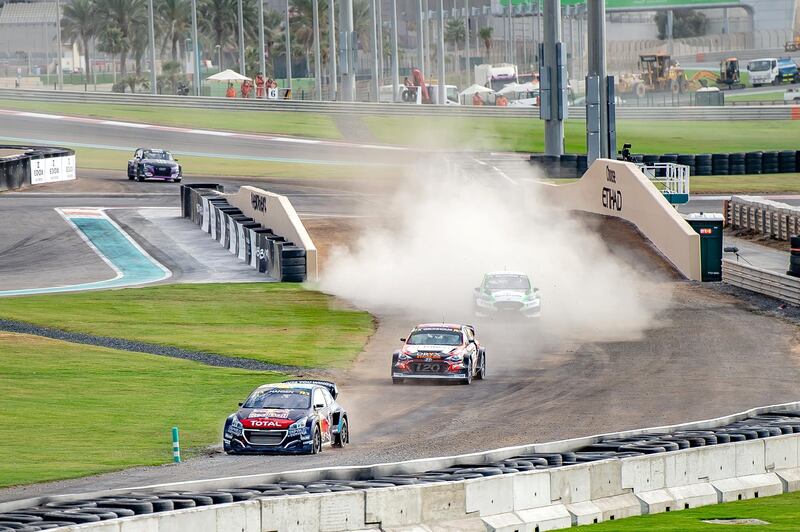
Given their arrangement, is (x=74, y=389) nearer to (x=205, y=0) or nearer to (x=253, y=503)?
(x=253, y=503)

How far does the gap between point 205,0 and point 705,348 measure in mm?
125780

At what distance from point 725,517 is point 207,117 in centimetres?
8461

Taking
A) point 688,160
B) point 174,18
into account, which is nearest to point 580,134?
point 688,160

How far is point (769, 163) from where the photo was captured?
71062 mm

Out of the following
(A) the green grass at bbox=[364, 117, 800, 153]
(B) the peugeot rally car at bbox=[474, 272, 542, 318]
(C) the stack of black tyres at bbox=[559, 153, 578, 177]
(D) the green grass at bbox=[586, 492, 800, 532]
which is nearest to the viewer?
(D) the green grass at bbox=[586, 492, 800, 532]

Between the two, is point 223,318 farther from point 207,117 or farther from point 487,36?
point 487,36

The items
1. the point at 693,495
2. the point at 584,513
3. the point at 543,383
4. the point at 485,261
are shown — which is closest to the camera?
the point at 584,513

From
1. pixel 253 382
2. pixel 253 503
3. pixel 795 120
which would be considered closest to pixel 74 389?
pixel 253 382

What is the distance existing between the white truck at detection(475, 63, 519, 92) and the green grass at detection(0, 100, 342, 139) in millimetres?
42271

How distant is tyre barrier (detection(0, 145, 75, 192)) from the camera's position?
66000 mm

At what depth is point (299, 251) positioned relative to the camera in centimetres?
4375

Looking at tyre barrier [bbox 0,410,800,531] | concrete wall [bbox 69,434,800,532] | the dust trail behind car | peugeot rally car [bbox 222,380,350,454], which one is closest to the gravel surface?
peugeot rally car [bbox 222,380,350,454]

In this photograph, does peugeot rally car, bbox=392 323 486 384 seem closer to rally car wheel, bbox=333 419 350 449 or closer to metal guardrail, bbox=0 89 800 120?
rally car wheel, bbox=333 419 350 449

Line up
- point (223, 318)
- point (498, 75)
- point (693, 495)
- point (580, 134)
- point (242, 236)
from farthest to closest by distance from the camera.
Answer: point (498, 75) → point (580, 134) → point (242, 236) → point (223, 318) → point (693, 495)
